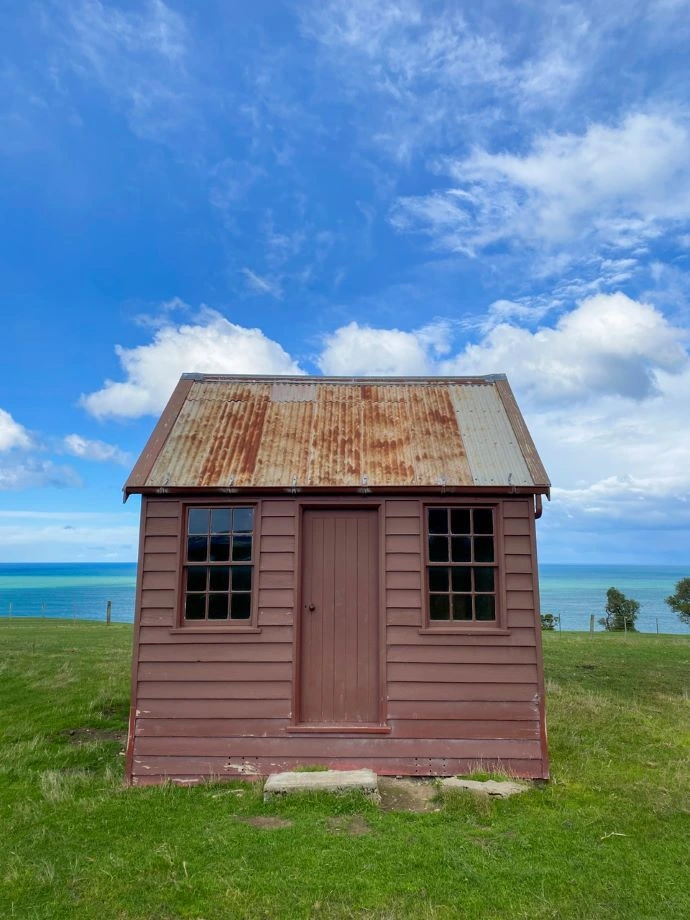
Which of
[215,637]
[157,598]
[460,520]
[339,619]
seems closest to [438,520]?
[460,520]

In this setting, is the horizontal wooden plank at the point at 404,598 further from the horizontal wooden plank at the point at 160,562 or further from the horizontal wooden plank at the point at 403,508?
the horizontal wooden plank at the point at 160,562

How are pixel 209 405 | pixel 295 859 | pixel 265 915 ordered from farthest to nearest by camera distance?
pixel 209 405
pixel 295 859
pixel 265 915

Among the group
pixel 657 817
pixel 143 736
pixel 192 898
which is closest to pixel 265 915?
pixel 192 898

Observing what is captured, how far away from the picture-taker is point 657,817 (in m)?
5.59

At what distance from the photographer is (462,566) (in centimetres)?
715

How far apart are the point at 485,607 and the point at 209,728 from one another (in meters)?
3.45

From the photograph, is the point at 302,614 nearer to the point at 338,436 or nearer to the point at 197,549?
the point at 197,549

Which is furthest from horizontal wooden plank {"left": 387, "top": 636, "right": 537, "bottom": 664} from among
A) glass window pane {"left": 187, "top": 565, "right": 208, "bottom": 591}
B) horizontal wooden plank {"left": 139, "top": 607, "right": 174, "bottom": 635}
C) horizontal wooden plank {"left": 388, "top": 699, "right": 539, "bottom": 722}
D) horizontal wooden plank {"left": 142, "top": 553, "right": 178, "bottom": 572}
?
horizontal wooden plank {"left": 142, "top": 553, "right": 178, "bottom": 572}

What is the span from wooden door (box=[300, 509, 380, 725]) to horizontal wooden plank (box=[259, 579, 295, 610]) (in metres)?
0.22

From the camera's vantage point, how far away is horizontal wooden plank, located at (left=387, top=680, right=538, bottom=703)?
688 cm

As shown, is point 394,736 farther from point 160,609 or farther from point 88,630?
point 88,630

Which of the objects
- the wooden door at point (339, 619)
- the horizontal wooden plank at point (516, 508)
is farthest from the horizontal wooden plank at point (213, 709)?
the horizontal wooden plank at point (516, 508)

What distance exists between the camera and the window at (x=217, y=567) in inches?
281

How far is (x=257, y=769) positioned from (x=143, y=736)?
1.34 meters
